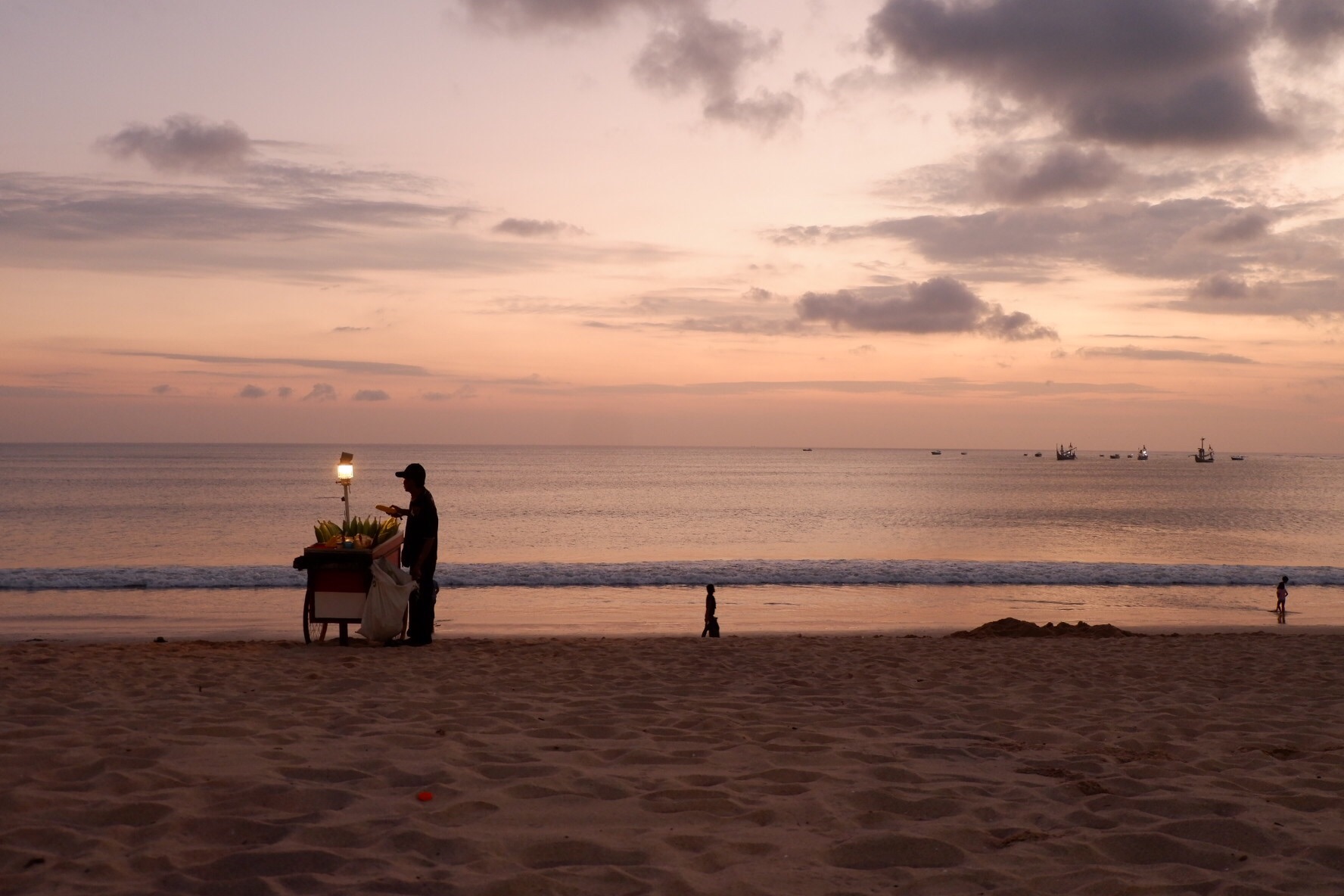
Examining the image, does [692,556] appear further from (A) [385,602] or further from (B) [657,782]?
(B) [657,782]

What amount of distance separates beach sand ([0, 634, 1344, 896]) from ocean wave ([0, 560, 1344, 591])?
15240mm

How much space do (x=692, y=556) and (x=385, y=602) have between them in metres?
23.3

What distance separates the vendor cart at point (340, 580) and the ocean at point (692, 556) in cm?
537

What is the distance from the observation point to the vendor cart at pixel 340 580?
33.1ft

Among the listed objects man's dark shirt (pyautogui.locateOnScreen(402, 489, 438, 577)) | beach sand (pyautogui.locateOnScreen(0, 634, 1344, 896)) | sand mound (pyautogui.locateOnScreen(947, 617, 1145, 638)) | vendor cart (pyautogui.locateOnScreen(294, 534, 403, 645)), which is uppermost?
man's dark shirt (pyautogui.locateOnScreen(402, 489, 438, 577))

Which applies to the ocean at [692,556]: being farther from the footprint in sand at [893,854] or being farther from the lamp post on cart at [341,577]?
the footprint in sand at [893,854]

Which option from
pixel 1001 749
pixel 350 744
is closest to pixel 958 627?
pixel 1001 749

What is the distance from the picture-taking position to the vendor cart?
10.1m

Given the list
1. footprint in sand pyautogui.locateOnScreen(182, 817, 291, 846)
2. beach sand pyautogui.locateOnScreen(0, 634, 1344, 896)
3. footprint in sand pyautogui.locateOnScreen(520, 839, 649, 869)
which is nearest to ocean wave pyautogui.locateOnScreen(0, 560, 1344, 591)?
beach sand pyautogui.locateOnScreen(0, 634, 1344, 896)

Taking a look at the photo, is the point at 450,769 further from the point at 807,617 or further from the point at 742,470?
the point at 742,470

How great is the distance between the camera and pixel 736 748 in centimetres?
568

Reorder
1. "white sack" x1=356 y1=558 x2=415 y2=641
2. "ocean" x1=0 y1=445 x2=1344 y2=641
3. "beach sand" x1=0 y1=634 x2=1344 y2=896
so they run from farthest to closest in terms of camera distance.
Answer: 1. "ocean" x1=0 y1=445 x2=1344 y2=641
2. "white sack" x1=356 y1=558 x2=415 y2=641
3. "beach sand" x1=0 y1=634 x2=1344 y2=896

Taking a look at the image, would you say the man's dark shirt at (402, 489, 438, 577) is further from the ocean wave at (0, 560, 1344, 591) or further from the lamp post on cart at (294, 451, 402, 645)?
the ocean wave at (0, 560, 1344, 591)

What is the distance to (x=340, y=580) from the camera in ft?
33.2
